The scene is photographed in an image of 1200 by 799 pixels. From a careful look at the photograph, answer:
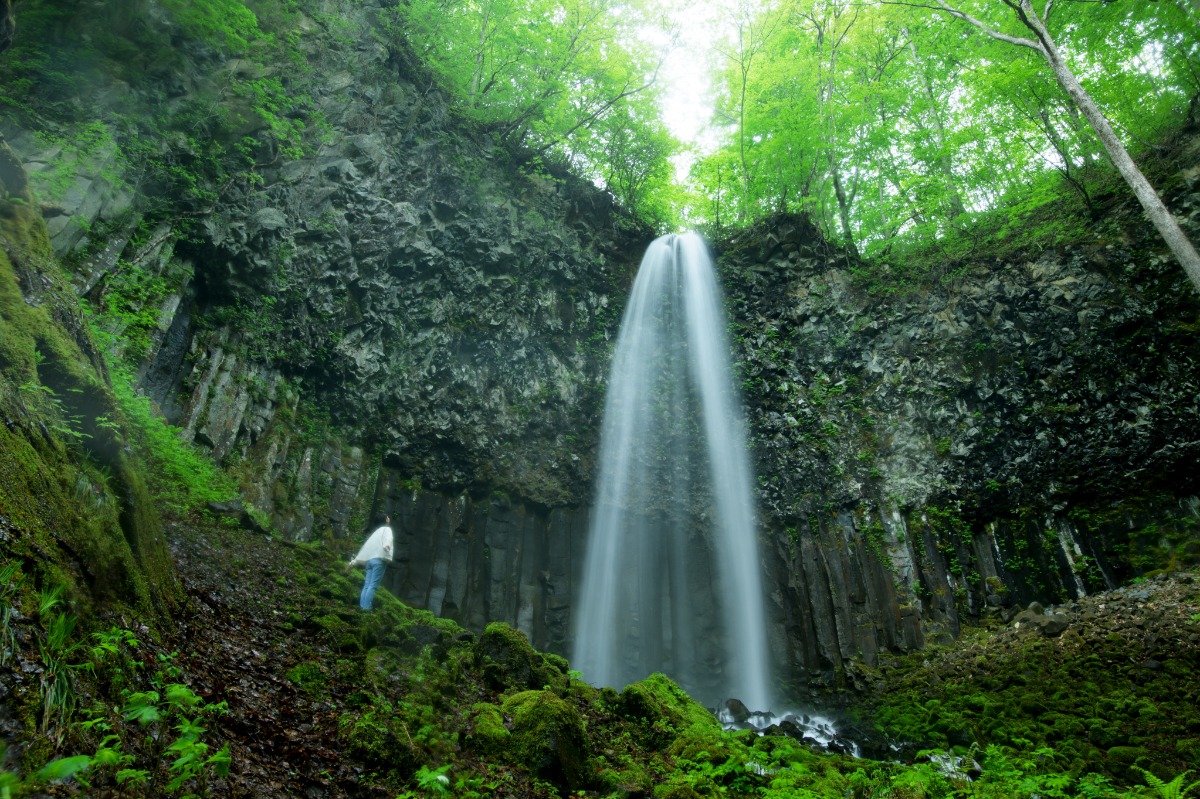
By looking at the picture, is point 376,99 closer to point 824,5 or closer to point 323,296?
point 323,296

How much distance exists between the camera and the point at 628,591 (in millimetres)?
16156

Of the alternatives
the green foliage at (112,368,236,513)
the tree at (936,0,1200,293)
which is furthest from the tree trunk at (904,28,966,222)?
the green foliage at (112,368,236,513)

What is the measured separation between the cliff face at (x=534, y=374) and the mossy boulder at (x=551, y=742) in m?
8.69

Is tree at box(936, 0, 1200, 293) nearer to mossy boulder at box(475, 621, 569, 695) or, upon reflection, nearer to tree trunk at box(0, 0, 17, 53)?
mossy boulder at box(475, 621, 569, 695)

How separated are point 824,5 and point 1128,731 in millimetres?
21215

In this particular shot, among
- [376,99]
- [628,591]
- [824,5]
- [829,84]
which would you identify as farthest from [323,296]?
[824,5]

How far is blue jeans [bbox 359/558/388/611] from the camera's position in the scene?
339 inches

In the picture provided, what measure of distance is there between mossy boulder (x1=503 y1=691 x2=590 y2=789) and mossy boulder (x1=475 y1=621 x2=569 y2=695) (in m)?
1.41

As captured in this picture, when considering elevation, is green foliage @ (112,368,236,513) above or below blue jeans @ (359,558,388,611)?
above

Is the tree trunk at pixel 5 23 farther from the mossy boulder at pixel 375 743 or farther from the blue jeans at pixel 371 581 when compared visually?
the mossy boulder at pixel 375 743

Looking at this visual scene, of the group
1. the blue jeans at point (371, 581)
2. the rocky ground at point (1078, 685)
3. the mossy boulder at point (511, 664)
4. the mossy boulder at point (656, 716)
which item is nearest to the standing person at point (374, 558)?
the blue jeans at point (371, 581)

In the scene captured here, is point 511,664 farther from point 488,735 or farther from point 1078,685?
point 1078,685

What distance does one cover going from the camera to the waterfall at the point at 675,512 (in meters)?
15.5

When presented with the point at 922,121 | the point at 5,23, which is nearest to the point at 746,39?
the point at 922,121
